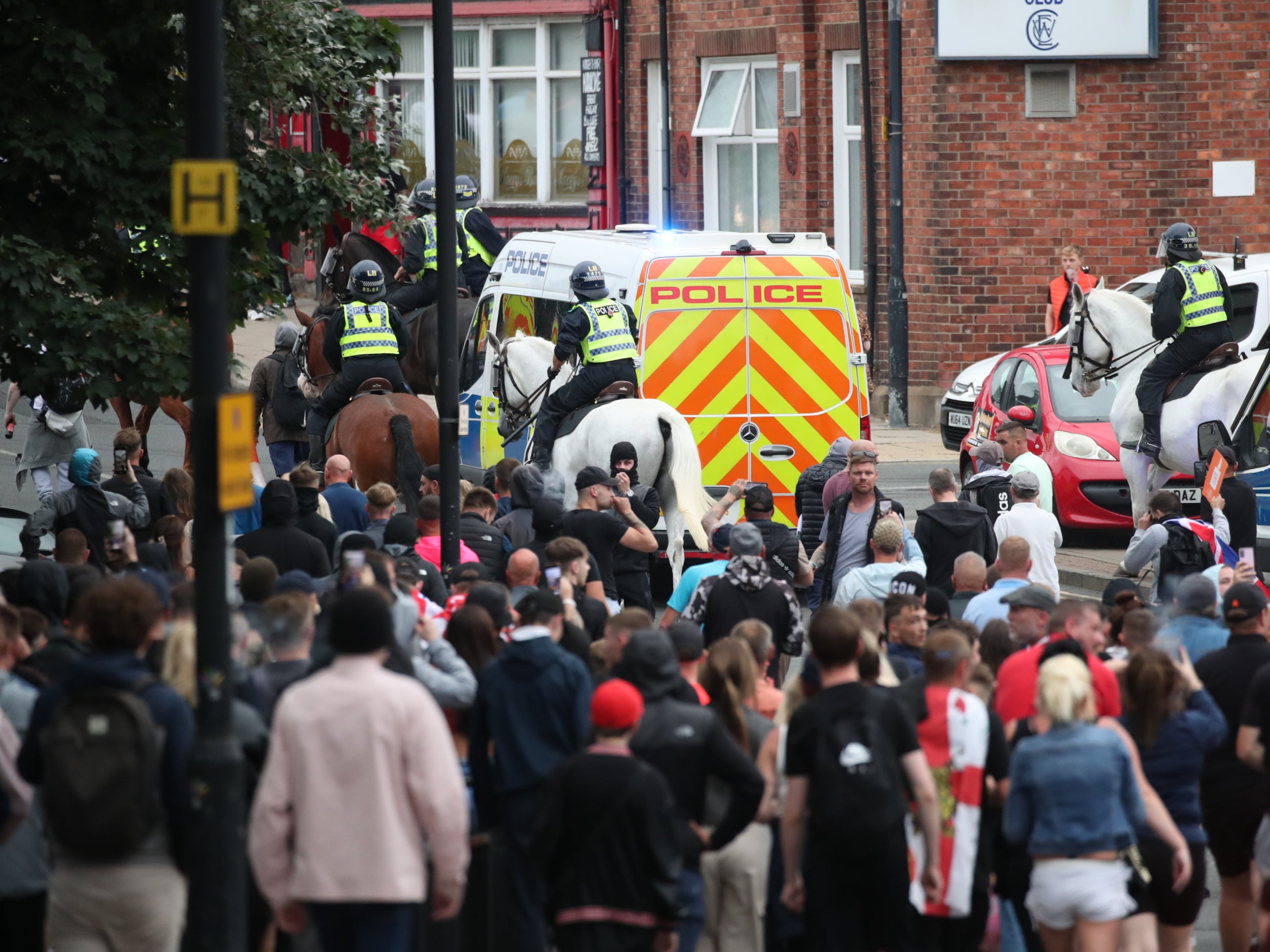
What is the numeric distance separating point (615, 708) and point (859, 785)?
35.9 inches

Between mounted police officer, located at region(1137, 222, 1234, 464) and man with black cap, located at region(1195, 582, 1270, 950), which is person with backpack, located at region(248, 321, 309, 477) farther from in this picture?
man with black cap, located at region(1195, 582, 1270, 950)

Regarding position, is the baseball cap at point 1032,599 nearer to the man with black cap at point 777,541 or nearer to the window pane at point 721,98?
the man with black cap at point 777,541

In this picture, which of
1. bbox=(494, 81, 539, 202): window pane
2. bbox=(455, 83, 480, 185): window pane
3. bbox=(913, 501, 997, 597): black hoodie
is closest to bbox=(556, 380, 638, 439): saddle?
bbox=(913, 501, 997, 597): black hoodie

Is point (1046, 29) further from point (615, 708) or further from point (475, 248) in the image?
point (615, 708)

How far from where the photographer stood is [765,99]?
29125mm

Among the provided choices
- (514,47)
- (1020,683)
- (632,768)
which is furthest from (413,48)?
(632,768)

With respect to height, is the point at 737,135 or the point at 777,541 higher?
the point at 737,135

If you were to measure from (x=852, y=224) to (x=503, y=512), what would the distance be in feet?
50.9

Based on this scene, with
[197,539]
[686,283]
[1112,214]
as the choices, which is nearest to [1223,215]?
[1112,214]

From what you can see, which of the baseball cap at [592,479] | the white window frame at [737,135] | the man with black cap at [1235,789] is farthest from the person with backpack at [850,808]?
the white window frame at [737,135]

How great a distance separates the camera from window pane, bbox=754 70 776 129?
28.9 m

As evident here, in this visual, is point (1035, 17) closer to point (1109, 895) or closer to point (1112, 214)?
point (1112, 214)

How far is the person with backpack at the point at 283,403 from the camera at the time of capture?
1781 cm

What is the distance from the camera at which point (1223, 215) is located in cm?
2517
